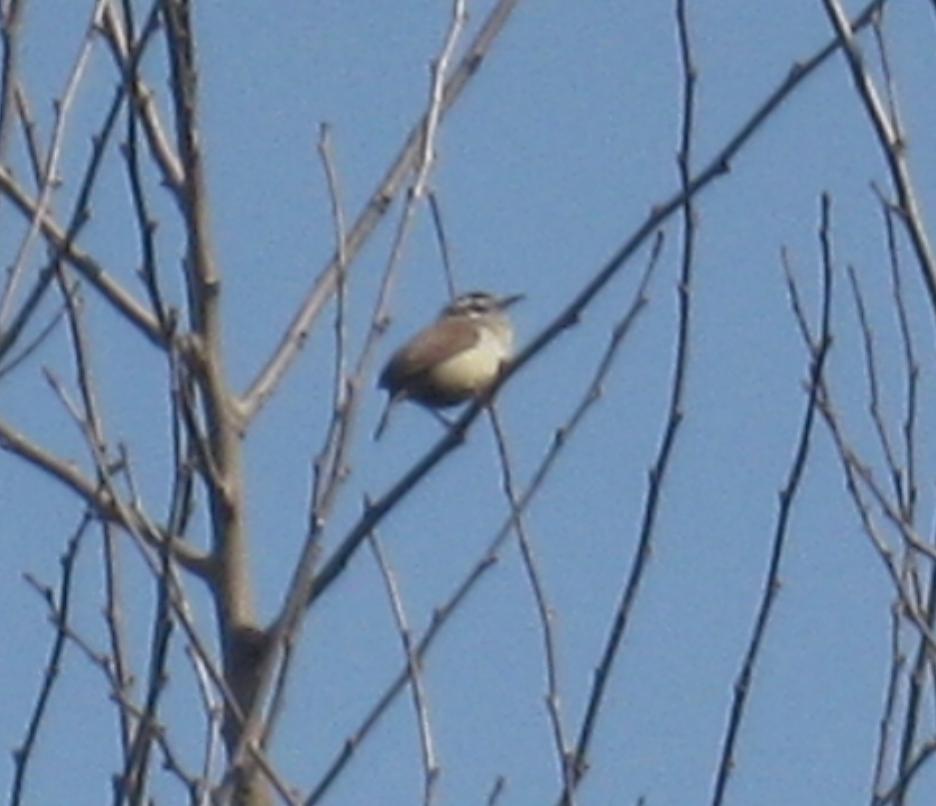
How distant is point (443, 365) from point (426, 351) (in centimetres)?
10

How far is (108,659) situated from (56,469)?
284 mm

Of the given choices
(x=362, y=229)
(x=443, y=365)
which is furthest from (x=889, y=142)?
(x=443, y=365)

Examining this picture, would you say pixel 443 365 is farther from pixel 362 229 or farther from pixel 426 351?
pixel 362 229

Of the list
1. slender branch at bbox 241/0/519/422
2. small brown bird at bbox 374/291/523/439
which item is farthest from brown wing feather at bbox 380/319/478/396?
slender branch at bbox 241/0/519/422

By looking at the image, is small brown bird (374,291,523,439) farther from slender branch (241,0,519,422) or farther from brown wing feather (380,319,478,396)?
slender branch (241,0,519,422)

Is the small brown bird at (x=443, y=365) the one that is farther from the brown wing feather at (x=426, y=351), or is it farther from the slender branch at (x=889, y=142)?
the slender branch at (x=889, y=142)

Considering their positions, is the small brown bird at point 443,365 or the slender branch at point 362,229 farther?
the small brown bird at point 443,365

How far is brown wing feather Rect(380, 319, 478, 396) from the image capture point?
8.58 m

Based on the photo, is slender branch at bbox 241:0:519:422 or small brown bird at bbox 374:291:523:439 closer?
slender branch at bbox 241:0:519:422

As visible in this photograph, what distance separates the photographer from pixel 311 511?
2.95 m

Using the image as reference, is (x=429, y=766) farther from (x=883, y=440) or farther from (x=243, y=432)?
(x=883, y=440)

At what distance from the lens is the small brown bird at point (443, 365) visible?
855 centimetres

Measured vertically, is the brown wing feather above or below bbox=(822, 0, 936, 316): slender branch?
above

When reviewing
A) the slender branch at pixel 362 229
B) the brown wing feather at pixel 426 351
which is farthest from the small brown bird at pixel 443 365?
the slender branch at pixel 362 229
